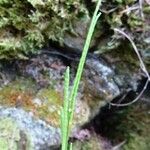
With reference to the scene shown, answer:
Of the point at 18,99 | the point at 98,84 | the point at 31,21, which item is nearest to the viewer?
the point at 31,21

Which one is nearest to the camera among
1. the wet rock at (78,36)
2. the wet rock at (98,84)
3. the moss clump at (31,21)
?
the moss clump at (31,21)

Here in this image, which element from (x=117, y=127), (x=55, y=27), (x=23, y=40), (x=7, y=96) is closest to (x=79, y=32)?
(x=55, y=27)

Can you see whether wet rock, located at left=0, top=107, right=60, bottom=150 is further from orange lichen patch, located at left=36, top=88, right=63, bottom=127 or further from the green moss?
the green moss

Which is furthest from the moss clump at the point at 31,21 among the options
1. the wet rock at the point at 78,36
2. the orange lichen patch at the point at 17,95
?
the orange lichen patch at the point at 17,95

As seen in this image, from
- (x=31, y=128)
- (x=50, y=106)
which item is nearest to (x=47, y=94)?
(x=50, y=106)

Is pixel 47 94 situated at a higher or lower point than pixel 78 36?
lower

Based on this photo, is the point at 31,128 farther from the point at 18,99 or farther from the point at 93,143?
the point at 93,143

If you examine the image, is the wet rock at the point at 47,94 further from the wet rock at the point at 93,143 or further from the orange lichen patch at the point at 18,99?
the wet rock at the point at 93,143

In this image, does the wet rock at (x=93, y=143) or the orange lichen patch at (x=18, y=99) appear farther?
the wet rock at (x=93, y=143)

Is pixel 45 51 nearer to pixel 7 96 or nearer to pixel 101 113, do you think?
pixel 7 96

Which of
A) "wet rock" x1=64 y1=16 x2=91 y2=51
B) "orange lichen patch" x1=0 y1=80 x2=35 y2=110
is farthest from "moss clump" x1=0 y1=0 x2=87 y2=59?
"orange lichen patch" x1=0 y1=80 x2=35 y2=110
